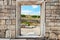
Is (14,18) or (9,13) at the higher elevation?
(9,13)

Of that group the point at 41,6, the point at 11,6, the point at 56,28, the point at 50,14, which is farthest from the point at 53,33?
the point at 11,6

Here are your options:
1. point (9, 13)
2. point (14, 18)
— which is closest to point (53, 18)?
point (14, 18)

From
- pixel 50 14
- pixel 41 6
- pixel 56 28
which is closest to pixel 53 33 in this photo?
pixel 56 28

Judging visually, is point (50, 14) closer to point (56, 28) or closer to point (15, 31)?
point (56, 28)

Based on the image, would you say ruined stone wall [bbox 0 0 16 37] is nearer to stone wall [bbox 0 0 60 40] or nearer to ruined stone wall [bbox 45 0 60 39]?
stone wall [bbox 0 0 60 40]

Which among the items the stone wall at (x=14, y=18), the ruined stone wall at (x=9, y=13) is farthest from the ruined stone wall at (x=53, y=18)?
the ruined stone wall at (x=9, y=13)

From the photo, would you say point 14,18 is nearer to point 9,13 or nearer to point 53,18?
point 9,13

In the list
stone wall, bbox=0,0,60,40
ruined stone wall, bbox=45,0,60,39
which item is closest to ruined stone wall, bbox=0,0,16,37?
stone wall, bbox=0,0,60,40

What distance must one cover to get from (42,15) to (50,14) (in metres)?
0.22

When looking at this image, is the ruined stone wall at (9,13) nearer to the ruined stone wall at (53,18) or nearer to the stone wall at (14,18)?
the stone wall at (14,18)

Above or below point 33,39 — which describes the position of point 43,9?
above

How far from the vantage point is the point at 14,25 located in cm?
375

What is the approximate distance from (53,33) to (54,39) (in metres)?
0.17

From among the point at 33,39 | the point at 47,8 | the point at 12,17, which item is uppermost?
the point at 47,8
